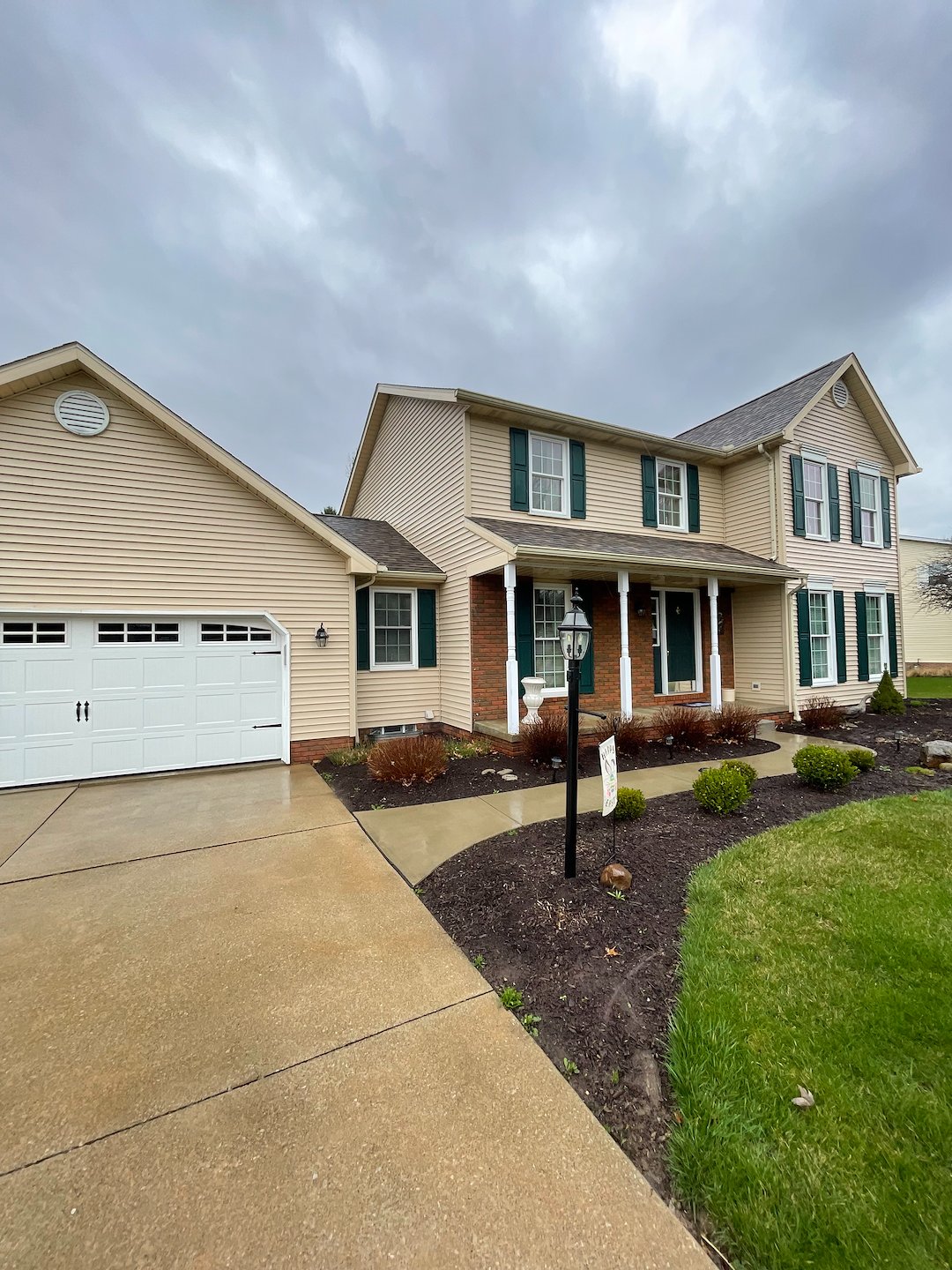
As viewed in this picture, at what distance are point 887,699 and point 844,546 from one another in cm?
398

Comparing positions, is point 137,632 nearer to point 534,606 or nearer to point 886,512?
point 534,606

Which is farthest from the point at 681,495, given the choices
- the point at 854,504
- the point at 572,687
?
the point at 572,687

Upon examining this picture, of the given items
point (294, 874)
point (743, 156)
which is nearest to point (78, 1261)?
point (294, 874)

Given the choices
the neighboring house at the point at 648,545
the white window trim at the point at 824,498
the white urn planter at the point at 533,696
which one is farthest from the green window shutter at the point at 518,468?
the white window trim at the point at 824,498

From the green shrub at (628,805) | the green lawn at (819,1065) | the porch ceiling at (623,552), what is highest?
the porch ceiling at (623,552)

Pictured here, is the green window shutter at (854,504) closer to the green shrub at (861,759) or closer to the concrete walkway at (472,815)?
the green shrub at (861,759)

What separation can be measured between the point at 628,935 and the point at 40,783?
25.6ft

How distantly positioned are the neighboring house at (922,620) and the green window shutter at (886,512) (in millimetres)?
10426

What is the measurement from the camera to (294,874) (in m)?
4.23

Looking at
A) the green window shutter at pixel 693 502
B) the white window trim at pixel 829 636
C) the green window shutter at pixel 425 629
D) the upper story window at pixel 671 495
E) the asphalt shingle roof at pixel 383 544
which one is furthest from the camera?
the white window trim at pixel 829 636

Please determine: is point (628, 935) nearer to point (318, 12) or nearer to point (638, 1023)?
point (638, 1023)

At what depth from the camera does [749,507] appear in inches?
483

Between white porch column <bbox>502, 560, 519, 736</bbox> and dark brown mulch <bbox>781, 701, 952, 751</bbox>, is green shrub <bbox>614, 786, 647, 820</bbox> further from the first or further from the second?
dark brown mulch <bbox>781, 701, 952, 751</bbox>

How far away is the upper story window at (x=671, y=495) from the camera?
1186 centimetres
